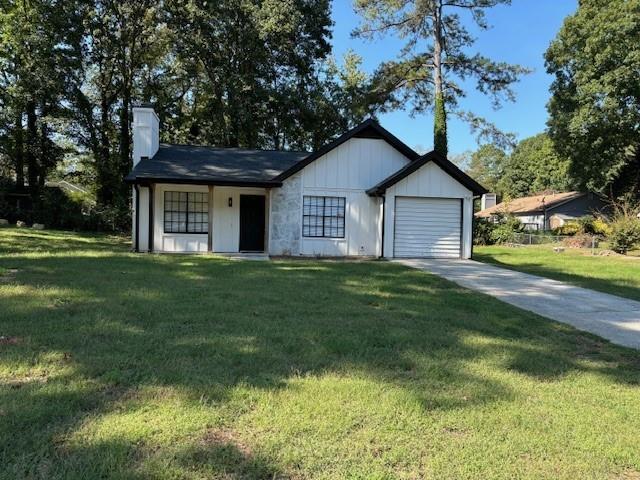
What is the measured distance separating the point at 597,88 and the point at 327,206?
2446 centimetres

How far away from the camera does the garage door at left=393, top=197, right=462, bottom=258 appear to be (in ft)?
54.1

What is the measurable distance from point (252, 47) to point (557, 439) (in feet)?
95.4

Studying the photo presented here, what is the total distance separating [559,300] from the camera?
29.7 feet

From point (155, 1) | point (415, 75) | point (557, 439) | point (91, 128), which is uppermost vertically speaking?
point (155, 1)

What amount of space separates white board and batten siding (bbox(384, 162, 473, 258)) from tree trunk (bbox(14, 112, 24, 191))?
26.4 metres

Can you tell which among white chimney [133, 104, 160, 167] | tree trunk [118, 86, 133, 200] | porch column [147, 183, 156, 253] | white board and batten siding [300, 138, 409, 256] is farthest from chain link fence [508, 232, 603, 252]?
tree trunk [118, 86, 133, 200]

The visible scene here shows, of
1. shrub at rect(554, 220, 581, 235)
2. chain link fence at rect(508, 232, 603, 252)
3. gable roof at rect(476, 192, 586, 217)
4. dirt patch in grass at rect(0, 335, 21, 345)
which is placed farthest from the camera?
gable roof at rect(476, 192, 586, 217)

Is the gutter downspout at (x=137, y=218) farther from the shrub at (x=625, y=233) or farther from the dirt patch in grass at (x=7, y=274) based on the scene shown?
the shrub at (x=625, y=233)

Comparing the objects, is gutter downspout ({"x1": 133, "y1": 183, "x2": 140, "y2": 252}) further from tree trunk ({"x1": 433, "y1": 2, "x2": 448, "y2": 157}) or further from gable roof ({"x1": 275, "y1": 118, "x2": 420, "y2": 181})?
tree trunk ({"x1": 433, "y1": 2, "x2": 448, "y2": 157})

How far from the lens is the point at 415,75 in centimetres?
2956

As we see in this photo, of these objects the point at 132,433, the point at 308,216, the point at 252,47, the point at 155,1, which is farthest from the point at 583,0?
the point at 132,433

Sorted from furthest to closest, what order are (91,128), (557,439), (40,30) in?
(91,128) < (40,30) < (557,439)

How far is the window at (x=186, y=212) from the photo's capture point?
16484 mm

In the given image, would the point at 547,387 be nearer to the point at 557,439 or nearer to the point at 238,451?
the point at 557,439
